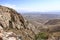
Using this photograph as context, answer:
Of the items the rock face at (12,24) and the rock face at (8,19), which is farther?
the rock face at (8,19)

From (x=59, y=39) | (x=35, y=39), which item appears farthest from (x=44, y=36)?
(x=59, y=39)

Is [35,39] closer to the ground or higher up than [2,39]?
closer to the ground

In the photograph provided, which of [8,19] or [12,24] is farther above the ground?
[8,19]

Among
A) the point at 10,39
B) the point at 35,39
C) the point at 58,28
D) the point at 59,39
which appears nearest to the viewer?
the point at 10,39

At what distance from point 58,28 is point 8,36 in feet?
383

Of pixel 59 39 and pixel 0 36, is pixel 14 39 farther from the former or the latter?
pixel 59 39

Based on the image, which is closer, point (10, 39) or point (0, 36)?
point (0, 36)

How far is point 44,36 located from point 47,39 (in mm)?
1560

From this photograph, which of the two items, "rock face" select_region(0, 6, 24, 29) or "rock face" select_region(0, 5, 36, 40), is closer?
"rock face" select_region(0, 5, 36, 40)

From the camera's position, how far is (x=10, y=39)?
17438mm

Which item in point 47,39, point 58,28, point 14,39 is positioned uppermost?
point 14,39

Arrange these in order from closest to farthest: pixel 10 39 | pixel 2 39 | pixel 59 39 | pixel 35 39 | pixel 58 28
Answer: pixel 2 39 → pixel 10 39 → pixel 35 39 → pixel 59 39 → pixel 58 28

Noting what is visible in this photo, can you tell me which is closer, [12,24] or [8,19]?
[8,19]

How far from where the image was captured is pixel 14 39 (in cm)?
1794
